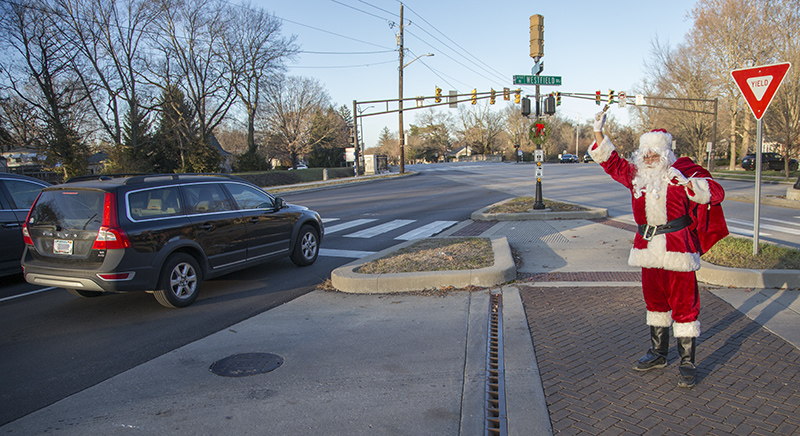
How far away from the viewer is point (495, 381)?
375 cm

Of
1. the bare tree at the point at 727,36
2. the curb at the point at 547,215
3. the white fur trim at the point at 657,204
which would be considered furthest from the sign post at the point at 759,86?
the bare tree at the point at 727,36

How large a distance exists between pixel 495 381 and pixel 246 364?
6.88ft

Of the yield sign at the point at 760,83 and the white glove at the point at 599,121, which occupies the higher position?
the yield sign at the point at 760,83

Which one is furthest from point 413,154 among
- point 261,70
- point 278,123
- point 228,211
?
point 228,211

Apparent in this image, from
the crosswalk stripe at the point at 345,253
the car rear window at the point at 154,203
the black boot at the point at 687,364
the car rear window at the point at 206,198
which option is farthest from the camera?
the crosswalk stripe at the point at 345,253

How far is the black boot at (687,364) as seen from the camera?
3.43 meters

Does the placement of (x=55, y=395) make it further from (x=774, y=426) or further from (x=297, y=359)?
(x=774, y=426)

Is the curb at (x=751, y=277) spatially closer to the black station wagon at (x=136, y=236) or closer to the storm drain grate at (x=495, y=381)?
the storm drain grate at (x=495, y=381)

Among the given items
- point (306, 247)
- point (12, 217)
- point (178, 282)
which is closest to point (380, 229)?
point (306, 247)

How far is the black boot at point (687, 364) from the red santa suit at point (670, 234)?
0.06 metres

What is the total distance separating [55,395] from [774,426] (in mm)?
4925

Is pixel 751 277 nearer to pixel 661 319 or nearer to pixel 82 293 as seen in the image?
pixel 661 319

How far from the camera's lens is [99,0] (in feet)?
105

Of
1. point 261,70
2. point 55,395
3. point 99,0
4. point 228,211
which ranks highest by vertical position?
point 99,0
